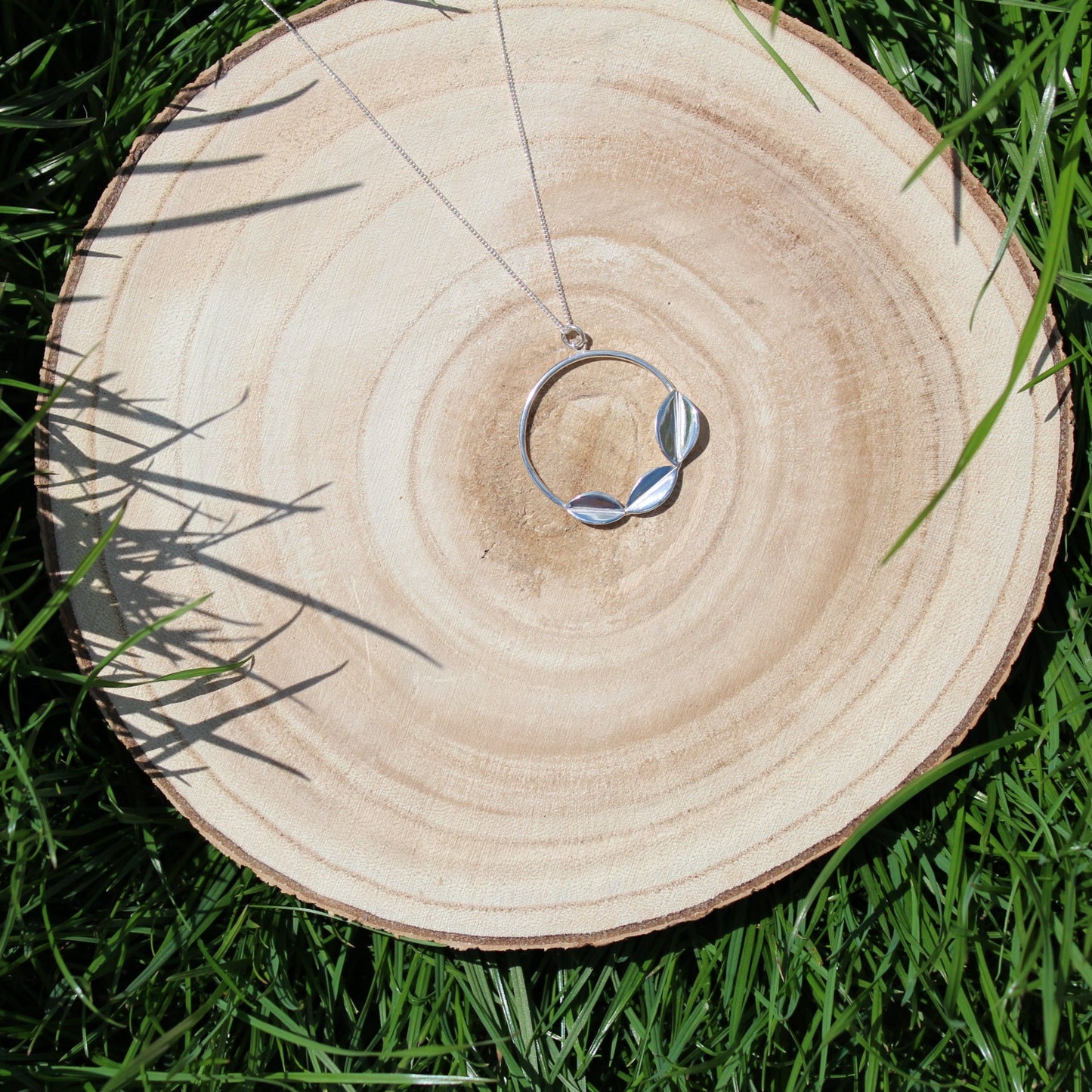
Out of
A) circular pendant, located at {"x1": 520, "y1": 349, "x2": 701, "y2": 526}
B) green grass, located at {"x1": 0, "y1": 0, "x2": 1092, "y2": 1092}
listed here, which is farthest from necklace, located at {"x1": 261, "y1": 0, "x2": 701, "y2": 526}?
green grass, located at {"x1": 0, "y1": 0, "x2": 1092, "y2": 1092}

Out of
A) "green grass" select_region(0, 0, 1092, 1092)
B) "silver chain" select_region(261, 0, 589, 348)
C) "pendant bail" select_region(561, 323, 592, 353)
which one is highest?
"silver chain" select_region(261, 0, 589, 348)

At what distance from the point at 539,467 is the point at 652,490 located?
16 centimetres

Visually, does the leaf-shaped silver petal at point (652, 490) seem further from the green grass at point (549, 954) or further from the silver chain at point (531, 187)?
the green grass at point (549, 954)

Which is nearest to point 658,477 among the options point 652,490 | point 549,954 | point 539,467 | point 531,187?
point 652,490

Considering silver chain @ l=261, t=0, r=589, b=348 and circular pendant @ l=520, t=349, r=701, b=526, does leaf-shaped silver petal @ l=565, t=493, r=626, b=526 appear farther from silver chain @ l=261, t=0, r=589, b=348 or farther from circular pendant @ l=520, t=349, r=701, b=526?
silver chain @ l=261, t=0, r=589, b=348

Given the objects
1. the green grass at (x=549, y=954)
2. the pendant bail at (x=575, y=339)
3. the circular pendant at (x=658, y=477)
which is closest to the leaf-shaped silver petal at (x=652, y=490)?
the circular pendant at (x=658, y=477)

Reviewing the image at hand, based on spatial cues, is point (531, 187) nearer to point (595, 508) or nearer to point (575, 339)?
point (575, 339)

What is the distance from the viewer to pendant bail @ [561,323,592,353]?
132 cm

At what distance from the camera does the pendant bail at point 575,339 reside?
1.32 m

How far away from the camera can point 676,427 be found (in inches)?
50.9

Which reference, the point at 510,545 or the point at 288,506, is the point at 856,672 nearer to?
the point at 510,545

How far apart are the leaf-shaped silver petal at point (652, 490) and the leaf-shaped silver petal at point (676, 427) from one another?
0.02 metres

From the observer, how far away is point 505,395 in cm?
133

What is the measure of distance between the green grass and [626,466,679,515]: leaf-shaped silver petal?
635 millimetres
